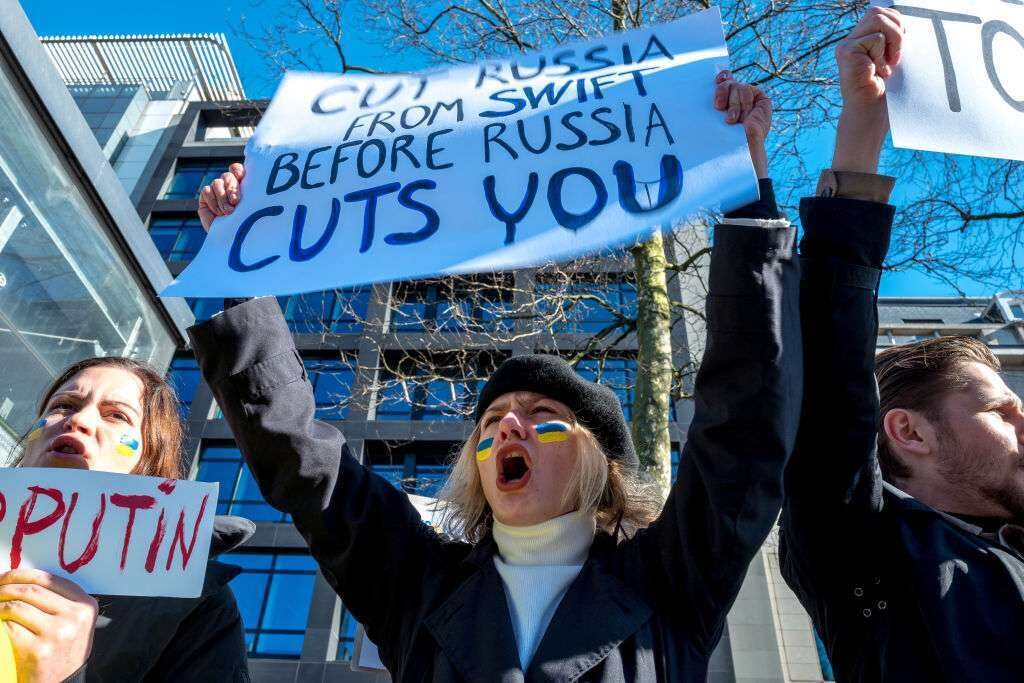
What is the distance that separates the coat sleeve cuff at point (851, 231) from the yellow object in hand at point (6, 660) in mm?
1670

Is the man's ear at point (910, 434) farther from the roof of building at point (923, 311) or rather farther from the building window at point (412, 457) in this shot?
the roof of building at point (923, 311)

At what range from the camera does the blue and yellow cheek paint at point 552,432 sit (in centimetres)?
194

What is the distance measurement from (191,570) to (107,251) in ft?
13.4

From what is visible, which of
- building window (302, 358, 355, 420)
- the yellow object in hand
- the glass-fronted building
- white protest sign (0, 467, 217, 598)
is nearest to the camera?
the yellow object in hand

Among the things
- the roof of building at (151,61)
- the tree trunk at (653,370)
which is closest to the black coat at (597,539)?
the tree trunk at (653,370)

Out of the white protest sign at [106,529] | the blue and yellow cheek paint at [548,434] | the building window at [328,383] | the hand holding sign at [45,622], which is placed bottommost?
the hand holding sign at [45,622]

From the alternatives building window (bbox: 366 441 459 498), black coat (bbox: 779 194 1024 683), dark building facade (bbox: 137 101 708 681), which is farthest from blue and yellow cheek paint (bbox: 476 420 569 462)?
building window (bbox: 366 441 459 498)

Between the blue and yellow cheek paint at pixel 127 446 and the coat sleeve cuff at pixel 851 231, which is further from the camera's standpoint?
the blue and yellow cheek paint at pixel 127 446

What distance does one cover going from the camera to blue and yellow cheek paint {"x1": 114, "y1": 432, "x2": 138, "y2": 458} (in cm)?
198

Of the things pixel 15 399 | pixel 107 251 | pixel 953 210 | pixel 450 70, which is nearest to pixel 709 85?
pixel 450 70

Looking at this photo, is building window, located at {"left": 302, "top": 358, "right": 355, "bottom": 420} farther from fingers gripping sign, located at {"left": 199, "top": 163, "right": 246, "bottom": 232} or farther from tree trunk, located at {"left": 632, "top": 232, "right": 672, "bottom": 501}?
fingers gripping sign, located at {"left": 199, "top": 163, "right": 246, "bottom": 232}

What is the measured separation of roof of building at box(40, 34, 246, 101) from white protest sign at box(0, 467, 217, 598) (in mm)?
29986

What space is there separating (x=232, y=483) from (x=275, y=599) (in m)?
3.46

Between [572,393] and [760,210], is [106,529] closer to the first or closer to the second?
[572,393]
